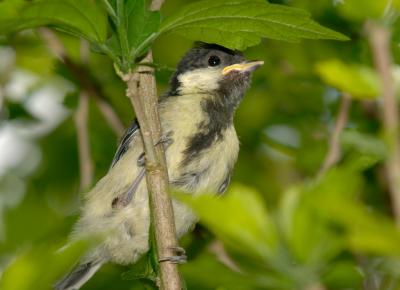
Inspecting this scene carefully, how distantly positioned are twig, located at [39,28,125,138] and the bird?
313mm

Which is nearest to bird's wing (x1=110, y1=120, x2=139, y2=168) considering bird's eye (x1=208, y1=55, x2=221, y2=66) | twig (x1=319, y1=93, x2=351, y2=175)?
bird's eye (x1=208, y1=55, x2=221, y2=66)

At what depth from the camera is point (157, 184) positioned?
7.24 ft

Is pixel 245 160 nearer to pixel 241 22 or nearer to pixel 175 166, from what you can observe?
pixel 175 166

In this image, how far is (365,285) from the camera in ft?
8.07

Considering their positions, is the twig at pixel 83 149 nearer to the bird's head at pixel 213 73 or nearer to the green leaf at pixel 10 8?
the bird's head at pixel 213 73

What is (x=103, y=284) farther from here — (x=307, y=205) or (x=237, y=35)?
(x=307, y=205)

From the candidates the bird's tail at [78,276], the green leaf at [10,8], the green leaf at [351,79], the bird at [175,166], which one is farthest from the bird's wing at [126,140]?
the green leaf at [351,79]

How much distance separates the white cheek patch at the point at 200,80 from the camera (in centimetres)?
380

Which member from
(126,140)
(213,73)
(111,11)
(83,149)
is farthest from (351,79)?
(213,73)

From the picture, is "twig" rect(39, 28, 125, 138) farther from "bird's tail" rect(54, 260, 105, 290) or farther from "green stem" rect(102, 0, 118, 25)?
"green stem" rect(102, 0, 118, 25)

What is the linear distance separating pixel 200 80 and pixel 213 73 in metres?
0.11

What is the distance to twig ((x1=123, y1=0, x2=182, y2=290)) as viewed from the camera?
7.00ft

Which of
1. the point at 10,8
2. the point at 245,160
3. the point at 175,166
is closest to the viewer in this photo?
the point at 10,8

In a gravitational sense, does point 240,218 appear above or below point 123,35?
below
